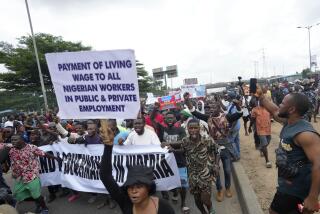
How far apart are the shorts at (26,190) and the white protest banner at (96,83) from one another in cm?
237

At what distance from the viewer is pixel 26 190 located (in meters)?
5.36

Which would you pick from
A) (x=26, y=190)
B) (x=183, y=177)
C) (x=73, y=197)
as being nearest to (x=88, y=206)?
(x=73, y=197)

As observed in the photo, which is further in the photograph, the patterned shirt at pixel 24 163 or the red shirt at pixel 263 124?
the red shirt at pixel 263 124

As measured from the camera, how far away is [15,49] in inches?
955

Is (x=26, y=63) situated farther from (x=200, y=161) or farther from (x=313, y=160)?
(x=313, y=160)

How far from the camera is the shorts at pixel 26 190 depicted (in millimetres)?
5297

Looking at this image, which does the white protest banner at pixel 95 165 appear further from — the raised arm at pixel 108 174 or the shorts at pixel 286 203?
the raised arm at pixel 108 174

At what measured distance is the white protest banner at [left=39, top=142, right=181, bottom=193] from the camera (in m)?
5.28

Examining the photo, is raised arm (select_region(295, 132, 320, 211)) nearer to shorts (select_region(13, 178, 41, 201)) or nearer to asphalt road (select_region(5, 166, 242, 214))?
asphalt road (select_region(5, 166, 242, 214))

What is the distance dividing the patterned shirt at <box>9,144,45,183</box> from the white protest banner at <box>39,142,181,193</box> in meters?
0.87

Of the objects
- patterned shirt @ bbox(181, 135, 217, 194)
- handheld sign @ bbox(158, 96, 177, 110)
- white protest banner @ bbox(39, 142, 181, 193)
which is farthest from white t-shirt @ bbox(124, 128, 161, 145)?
handheld sign @ bbox(158, 96, 177, 110)

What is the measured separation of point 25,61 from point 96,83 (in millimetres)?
21324

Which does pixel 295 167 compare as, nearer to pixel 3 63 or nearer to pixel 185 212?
pixel 185 212

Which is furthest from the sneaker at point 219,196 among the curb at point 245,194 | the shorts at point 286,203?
the shorts at point 286,203
